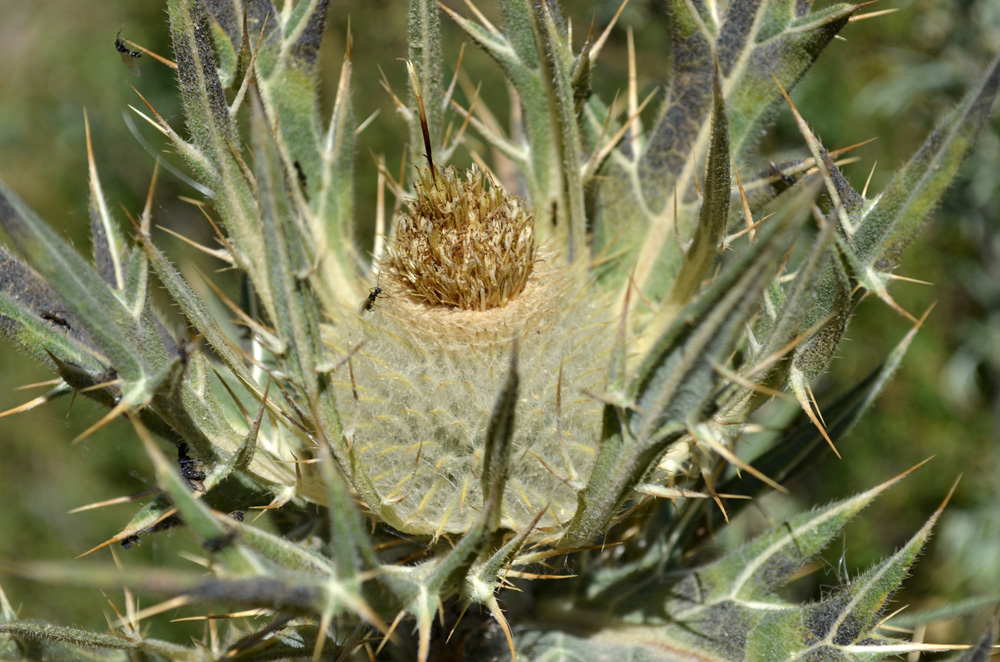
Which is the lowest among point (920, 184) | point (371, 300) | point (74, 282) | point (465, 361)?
point (465, 361)

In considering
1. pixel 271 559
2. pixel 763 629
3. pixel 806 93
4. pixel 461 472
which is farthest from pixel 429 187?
pixel 806 93

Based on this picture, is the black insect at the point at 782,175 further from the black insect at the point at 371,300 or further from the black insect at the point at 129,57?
the black insect at the point at 129,57

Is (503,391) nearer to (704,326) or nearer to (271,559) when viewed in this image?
(704,326)

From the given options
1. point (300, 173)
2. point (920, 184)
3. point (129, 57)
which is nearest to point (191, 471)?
point (300, 173)

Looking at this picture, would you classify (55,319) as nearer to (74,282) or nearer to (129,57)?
(74,282)

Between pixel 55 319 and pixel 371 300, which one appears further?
pixel 371 300

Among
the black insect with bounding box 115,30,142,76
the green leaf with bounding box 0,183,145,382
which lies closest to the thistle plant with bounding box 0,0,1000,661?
the green leaf with bounding box 0,183,145,382

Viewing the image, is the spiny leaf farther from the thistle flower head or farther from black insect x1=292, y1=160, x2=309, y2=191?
black insect x1=292, y1=160, x2=309, y2=191
